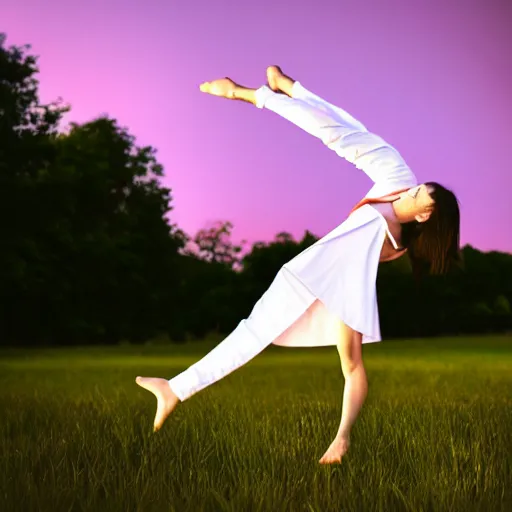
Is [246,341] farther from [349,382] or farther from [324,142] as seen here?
[324,142]

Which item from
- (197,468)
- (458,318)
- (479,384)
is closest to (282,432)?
(197,468)

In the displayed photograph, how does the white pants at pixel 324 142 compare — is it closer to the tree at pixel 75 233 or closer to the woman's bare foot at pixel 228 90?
the woman's bare foot at pixel 228 90

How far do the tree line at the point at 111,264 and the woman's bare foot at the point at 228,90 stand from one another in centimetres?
2316

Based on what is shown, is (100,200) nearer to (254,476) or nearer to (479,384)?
(479,384)

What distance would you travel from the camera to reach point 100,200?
111 feet

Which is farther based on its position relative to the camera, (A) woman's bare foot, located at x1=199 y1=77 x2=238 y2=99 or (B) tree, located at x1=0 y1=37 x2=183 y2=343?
(B) tree, located at x1=0 y1=37 x2=183 y2=343

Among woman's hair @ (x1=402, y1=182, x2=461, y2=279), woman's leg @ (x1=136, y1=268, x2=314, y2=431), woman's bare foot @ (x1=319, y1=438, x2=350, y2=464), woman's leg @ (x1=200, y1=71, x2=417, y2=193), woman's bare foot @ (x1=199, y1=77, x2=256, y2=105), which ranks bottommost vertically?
woman's bare foot @ (x1=319, y1=438, x2=350, y2=464)

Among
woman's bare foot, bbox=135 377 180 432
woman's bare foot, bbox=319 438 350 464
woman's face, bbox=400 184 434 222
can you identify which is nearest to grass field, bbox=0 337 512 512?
woman's bare foot, bbox=319 438 350 464

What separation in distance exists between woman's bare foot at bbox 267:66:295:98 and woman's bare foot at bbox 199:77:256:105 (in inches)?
7.6

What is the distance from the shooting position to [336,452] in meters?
4.14

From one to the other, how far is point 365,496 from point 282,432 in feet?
5.29

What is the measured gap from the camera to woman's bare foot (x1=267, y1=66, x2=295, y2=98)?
4504mm

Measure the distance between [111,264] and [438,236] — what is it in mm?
28678

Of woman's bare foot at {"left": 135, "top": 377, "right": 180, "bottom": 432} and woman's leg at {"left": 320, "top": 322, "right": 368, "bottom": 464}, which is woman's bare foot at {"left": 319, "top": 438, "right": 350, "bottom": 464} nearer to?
woman's leg at {"left": 320, "top": 322, "right": 368, "bottom": 464}
